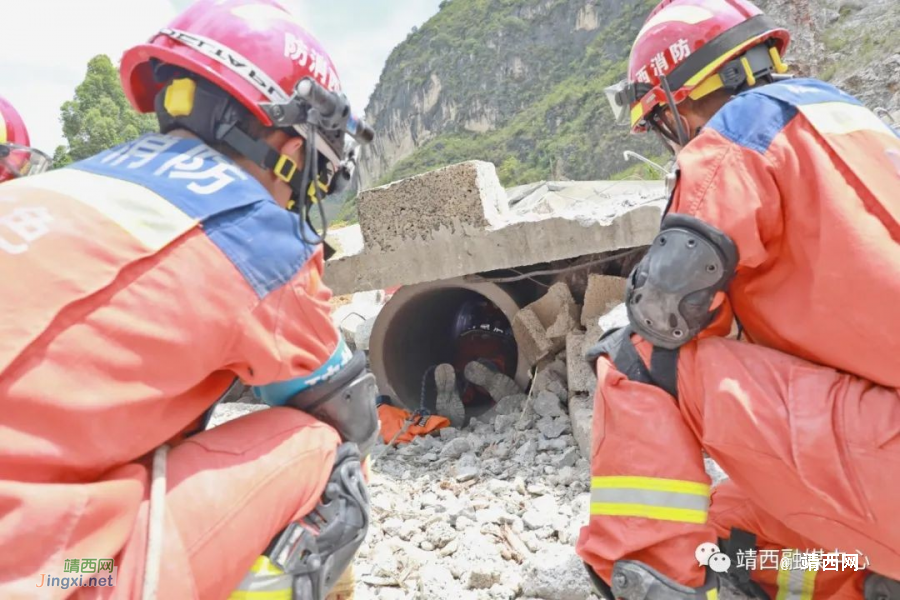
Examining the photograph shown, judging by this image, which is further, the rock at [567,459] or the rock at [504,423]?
the rock at [504,423]

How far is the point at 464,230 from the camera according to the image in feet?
15.3

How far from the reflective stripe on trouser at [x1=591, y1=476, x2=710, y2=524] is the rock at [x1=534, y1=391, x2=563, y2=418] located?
284 centimetres

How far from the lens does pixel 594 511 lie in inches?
68.2

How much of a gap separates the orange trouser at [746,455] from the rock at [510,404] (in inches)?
136

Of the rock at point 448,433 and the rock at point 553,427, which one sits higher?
the rock at point 553,427

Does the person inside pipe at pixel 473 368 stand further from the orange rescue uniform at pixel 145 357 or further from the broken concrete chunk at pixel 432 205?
the orange rescue uniform at pixel 145 357

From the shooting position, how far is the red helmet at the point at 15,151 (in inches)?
130

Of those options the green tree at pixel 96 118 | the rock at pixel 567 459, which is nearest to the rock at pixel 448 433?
the rock at pixel 567 459

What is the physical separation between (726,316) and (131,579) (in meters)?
1.59

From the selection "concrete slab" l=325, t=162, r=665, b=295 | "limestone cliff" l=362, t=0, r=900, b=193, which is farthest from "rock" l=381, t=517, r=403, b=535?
"limestone cliff" l=362, t=0, r=900, b=193

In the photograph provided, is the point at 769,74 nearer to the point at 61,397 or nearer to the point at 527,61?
the point at 61,397

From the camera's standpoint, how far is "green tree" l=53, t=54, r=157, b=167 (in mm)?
19578

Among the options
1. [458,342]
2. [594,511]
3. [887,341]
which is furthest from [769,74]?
[458,342]

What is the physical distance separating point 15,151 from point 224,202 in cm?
261
